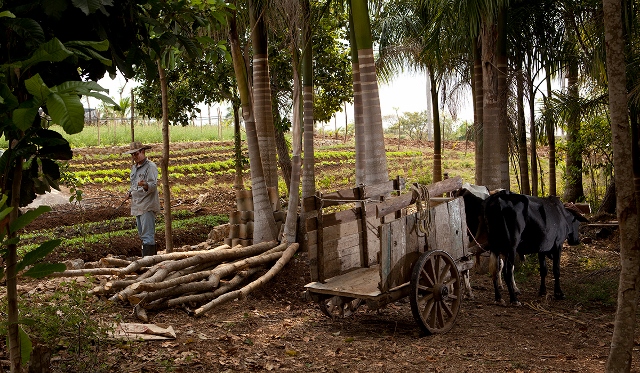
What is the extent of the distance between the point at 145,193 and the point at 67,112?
7.40 m

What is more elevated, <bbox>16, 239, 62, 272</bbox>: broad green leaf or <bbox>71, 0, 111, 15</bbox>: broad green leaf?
<bbox>71, 0, 111, 15</bbox>: broad green leaf

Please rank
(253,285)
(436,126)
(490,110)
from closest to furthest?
(253,285) < (490,110) < (436,126)

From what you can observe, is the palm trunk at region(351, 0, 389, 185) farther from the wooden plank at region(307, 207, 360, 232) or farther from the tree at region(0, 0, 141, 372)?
the tree at region(0, 0, 141, 372)

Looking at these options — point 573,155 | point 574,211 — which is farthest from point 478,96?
point 573,155

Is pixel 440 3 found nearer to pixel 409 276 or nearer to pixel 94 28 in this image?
pixel 409 276

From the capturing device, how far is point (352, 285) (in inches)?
283

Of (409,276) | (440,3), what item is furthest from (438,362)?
(440,3)

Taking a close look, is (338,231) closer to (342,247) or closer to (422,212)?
(342,247)

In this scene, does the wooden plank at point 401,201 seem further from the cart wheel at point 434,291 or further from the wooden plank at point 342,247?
the cart wheel at point 434,291

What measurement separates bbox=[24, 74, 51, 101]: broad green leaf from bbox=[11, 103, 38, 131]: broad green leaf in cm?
12

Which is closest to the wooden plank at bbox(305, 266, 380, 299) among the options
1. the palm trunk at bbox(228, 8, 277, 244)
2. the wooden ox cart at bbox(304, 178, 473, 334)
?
the wooden ox cart at bbox(304, 178, 473, 334)

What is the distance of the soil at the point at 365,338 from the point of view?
616 centimetres

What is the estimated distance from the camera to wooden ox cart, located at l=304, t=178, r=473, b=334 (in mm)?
6969

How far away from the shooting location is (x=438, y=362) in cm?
627
